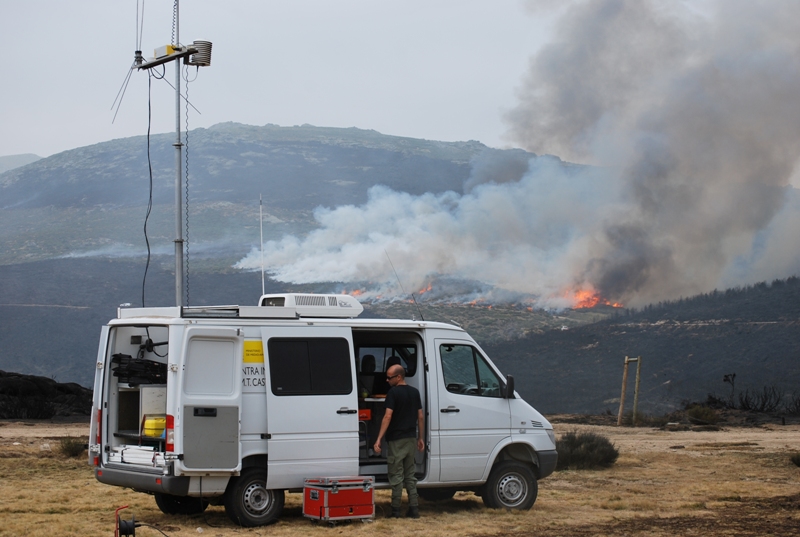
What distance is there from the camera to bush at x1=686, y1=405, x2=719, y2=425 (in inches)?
1624

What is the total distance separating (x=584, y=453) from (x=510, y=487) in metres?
7.50

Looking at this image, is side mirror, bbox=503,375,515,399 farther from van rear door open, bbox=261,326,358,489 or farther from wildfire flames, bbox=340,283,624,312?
wildfire flames, bbox=340,283,624,312

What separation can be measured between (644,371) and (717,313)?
1518 cm

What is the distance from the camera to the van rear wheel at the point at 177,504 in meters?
12.6

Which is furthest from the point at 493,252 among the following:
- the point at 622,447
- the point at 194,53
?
the point at 194,53

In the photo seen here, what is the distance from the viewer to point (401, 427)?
12.2 meters

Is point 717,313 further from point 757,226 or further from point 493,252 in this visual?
point 493,252

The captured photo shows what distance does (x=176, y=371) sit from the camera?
11070 millimetres

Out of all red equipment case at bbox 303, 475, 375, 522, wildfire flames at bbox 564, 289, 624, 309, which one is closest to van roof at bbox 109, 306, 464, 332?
red equipment case at bbox 303, 475, 375, 522

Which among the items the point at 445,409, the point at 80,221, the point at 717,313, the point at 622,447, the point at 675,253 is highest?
the point at 80,221

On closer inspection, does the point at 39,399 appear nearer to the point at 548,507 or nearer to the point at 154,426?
the point at 154,426

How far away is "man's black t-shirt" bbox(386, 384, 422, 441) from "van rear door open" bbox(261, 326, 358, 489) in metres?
0.47

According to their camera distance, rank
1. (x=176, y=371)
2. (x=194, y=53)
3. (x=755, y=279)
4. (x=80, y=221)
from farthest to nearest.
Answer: (x=80, y=221) < (x=755, y=279) < (x=194, y=53) < (x=176, y=371)

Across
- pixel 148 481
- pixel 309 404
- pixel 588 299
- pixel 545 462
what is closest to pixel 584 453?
pixel 545 462
